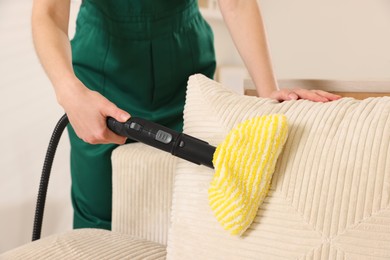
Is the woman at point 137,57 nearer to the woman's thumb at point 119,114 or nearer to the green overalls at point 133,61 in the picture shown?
the green overalls at point 133,61

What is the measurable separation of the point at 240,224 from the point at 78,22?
0.79 meters

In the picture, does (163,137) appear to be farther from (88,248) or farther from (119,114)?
(88,248)

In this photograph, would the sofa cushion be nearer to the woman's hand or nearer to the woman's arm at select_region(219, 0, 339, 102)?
the woman's hand

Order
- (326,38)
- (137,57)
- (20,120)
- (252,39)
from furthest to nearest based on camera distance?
(326,38) < (20,120) < (137,57) < (252,39)

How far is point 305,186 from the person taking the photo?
670mm

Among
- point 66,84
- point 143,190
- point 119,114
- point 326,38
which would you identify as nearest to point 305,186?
point 119,114

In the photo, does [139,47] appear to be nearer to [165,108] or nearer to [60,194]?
[165,108]

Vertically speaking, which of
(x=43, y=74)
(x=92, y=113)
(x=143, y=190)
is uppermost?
(x=92, y=113)

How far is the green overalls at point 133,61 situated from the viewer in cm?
120

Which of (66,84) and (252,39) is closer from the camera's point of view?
(66,84)

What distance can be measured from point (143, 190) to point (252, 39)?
1.37 ft

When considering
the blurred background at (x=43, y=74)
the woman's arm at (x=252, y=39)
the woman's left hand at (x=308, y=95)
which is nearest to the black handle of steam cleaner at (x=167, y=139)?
the woman's left hand at (x=308, y=95)

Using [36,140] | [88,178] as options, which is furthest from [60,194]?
Result: [88,178]

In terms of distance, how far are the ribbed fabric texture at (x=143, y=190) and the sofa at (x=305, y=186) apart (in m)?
0.34
